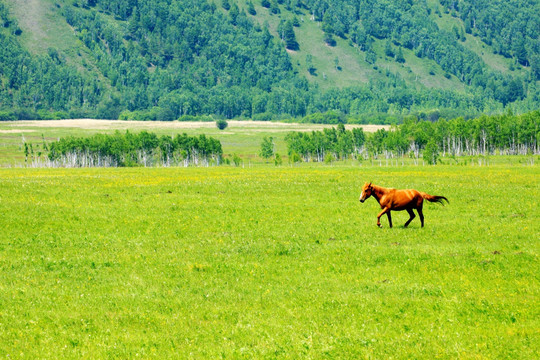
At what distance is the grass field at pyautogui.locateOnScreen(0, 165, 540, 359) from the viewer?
16344 millimetres

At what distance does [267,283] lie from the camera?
22.1 m

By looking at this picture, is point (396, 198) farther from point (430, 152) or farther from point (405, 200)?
point (430, 152)

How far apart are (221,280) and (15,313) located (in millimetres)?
7218

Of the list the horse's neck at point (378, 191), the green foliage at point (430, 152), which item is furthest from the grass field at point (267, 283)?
the green foliage at point (430, 152)

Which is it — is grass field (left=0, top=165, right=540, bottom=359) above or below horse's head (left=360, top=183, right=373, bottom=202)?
below

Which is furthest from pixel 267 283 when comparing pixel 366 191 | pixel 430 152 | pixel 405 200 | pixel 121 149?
pixel 121 149

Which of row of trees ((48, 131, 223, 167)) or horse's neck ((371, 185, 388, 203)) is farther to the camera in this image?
row of trees ((48, 131, 223, 167))

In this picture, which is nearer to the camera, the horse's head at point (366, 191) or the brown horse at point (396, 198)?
the brown horse at point (396, 198)

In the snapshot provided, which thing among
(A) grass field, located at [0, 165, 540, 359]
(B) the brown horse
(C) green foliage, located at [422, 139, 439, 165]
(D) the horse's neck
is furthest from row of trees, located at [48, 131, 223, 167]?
(B) the brown horse

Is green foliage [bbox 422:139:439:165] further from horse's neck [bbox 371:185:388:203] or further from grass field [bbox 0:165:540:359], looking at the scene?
horse's neck [bbox 371:185:388:203]

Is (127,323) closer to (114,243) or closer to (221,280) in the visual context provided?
(221,280)

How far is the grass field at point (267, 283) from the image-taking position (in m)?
16.3

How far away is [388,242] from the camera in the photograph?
93.6 ft

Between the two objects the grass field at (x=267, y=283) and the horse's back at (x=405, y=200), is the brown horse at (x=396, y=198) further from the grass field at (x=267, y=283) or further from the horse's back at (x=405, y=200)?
the grass field at (x=267, y=283)
